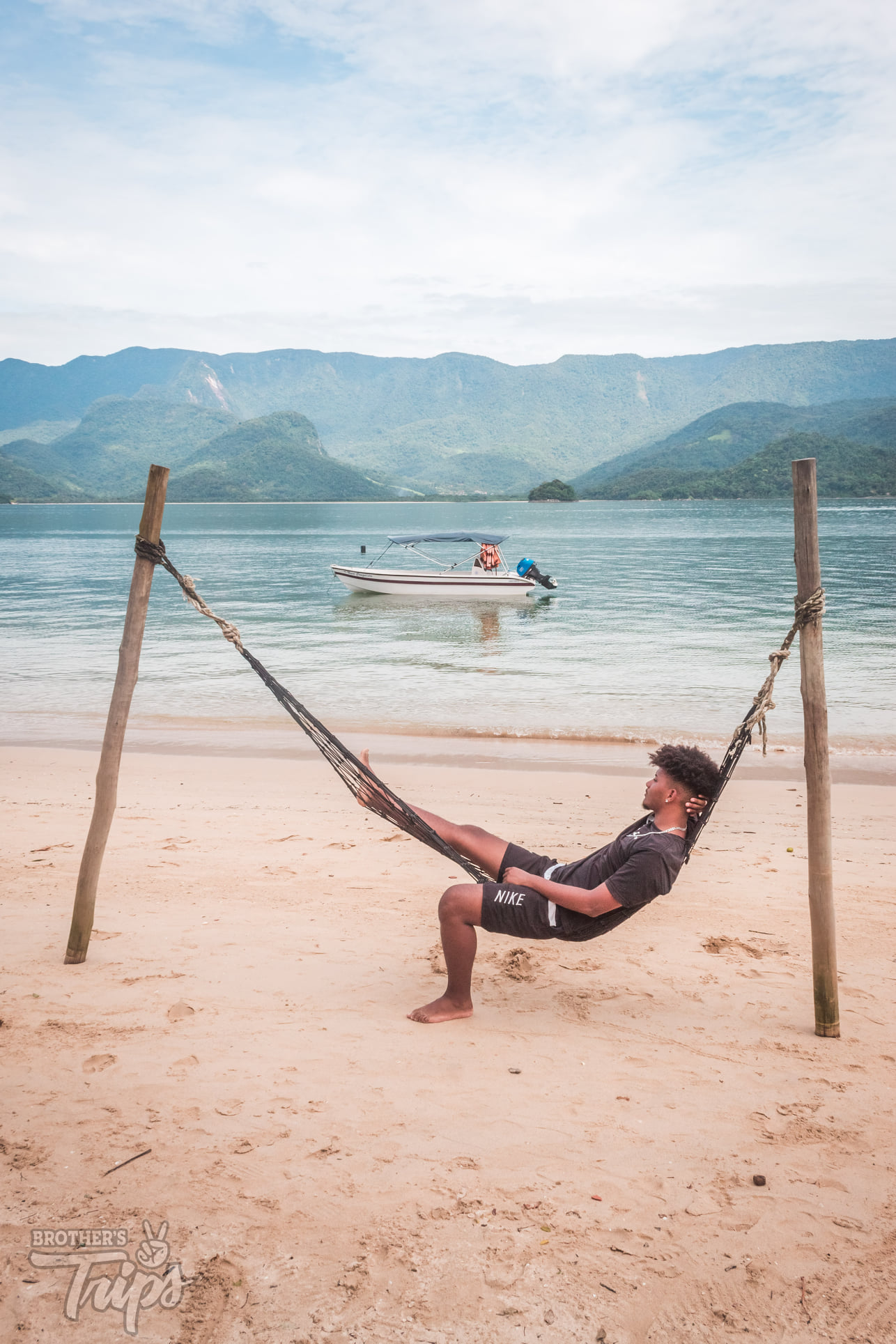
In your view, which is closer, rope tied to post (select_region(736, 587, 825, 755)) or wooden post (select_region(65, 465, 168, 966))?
rope tied to post (select_region(736, 587, 825, 755))

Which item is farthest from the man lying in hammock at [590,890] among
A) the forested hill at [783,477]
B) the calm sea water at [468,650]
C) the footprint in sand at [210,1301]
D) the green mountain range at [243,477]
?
the green mountain range at [243,477]

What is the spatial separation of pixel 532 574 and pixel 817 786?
951 inches

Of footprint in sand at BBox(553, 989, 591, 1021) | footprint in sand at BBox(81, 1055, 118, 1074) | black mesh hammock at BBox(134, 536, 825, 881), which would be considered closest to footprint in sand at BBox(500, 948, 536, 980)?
footprint in sand at BBox(553, 989, 591, 1021)

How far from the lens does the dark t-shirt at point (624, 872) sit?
304cm

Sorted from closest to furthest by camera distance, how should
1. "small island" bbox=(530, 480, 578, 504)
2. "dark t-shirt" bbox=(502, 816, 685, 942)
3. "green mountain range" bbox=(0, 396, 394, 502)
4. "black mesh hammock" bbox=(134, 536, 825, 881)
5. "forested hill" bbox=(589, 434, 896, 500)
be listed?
"dark t-shirt" bbox=(502, 816, 685, 942) → "black mesh hammock" bbox=(134, 536, 825, 881) → "forested hill" bbox=(589, 434, 896, 500) → "small island" bbox=(530, 480, 578, 504) → "green mountain range" bbox=(0, 396, 394, 502)

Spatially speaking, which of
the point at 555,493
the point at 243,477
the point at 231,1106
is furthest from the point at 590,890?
the point at 243,477

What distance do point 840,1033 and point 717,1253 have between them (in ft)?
4.32

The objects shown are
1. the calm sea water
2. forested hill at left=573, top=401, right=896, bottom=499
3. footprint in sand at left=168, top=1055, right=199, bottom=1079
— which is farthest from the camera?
forested hill at left=573, top=401, right=896, bottom=499

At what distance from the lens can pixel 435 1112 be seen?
109 inches

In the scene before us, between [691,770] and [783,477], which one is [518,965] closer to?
[691,770]

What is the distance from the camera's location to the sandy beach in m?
2.07

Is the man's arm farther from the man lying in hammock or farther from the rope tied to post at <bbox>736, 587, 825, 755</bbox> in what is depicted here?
the rope tied to post at <bbox>736, 587, 825, 755</bbox>

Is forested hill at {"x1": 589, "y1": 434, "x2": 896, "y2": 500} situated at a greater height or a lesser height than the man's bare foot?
greater

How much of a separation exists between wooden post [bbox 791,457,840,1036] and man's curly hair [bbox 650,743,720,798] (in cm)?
36
